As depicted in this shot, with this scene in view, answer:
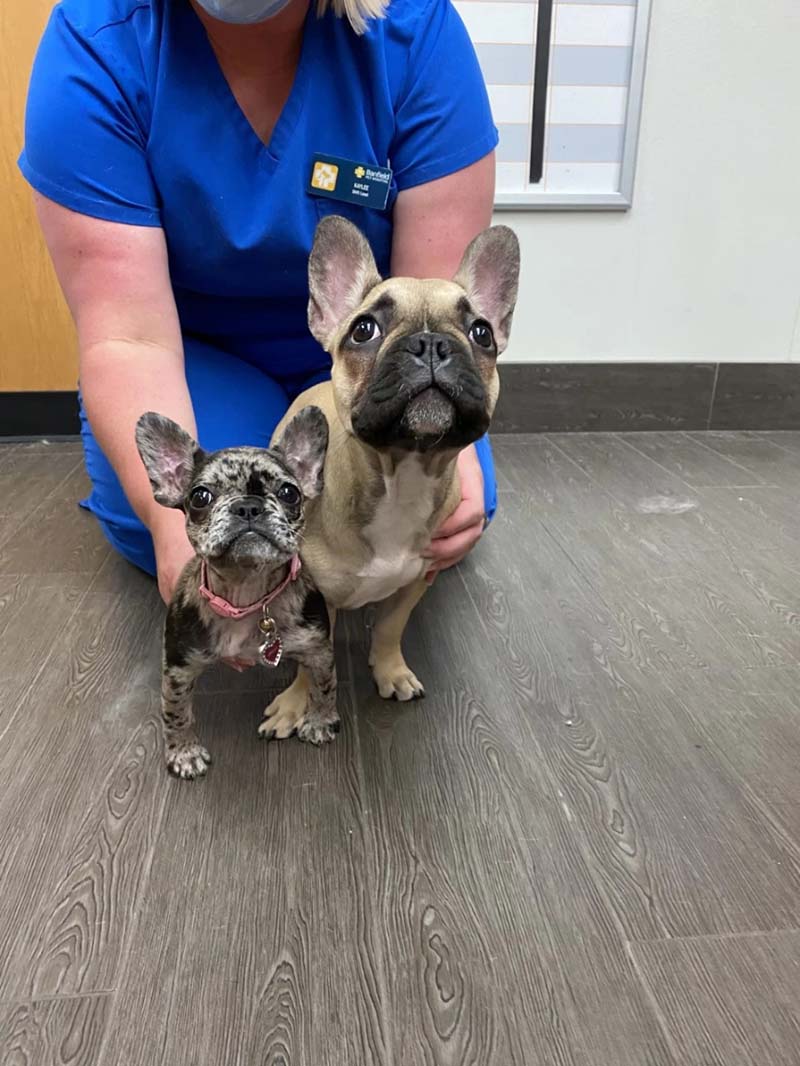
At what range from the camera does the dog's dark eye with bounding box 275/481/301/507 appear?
105 centimetres

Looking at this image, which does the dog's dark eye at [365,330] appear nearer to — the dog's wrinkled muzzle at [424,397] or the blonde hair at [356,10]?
the dog's wrinkled muzzle at [424,397]

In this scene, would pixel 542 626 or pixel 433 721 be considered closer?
pixel 433 721

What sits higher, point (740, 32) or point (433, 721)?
point (740, 32)

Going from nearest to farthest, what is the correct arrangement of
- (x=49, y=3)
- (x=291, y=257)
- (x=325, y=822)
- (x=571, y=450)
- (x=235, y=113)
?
(x=325, y=822) → (x=235, y=113) → (x=291, y=257) → (x=49, y=3) → (x=571, y=450)

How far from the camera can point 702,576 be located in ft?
6.52

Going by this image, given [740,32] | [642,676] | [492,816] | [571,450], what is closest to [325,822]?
[492,816]

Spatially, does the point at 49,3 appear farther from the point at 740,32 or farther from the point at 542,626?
the point at 542,626

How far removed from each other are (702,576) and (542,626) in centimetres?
55

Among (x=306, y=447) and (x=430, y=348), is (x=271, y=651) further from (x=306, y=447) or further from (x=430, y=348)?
(x=430, y=348)

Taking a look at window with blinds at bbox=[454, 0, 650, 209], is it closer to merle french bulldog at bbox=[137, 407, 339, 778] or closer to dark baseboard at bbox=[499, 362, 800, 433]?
dark baseboard at bbox=[499, 362, 800, 433]

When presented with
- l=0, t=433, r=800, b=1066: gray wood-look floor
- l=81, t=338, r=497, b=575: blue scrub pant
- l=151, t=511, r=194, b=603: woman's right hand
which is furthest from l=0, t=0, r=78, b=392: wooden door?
l=151, t=511, r=194, b=603: woman's right hand

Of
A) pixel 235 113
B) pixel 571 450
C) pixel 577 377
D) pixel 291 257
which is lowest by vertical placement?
pixel 571 450

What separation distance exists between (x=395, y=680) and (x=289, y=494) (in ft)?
1.79

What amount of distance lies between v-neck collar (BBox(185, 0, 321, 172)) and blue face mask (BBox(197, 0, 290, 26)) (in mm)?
123
